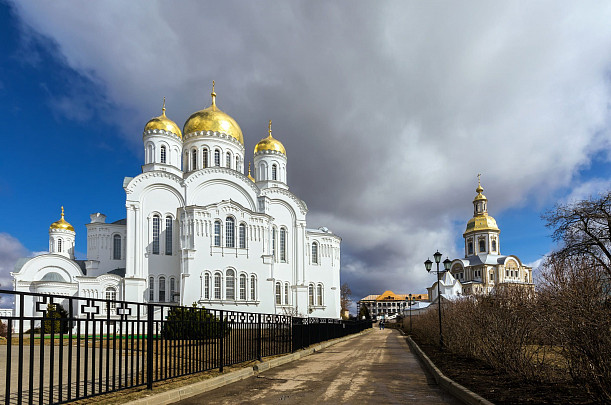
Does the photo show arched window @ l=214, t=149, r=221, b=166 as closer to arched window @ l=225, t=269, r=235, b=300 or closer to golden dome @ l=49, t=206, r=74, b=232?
arched window @ l=225, t=269, r=235, b=300

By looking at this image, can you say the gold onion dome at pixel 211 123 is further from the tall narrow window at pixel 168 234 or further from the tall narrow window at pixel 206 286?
the tall narrow window at pixel 206 286

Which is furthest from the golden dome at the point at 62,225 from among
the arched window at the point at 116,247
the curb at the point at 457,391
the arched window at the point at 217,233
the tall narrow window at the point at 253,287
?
the curb at the point at 457,391

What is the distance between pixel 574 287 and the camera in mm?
6809

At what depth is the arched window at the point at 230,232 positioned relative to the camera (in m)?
37.8

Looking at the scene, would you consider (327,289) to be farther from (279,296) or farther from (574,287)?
(574,287)

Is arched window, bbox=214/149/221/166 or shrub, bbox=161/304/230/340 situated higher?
arched window, bbox=214/149/221/166

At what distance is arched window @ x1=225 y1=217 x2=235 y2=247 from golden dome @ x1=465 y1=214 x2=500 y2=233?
6617 cm

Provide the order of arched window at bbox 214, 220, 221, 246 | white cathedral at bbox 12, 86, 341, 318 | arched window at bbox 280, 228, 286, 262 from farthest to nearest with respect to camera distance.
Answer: arched window at bbox 280, 228, 286, 262 → arched window at bbox 214, 220, 221, 246 → white cathedral at bbox 12, 86, 341, 318

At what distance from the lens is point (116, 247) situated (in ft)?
139

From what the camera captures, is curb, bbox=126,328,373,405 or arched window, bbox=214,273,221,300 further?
arched window, bbox=214,273,221,300

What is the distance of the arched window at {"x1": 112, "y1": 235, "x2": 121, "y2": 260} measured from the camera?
4212 cm

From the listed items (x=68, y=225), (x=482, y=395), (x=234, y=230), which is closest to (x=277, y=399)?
(x=482, y=395)

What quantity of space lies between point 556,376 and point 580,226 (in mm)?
15893

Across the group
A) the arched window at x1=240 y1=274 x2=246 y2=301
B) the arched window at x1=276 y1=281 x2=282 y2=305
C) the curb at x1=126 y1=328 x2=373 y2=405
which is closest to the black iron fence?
the curb at x1=126 y1=328 x2=373 y2=405
